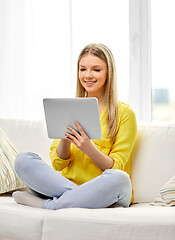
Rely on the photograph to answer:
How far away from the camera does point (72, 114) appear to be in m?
1.84

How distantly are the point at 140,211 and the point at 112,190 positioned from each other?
185mm

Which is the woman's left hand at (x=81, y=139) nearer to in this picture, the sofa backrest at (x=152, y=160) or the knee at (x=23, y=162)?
the knee at (x=23, y=162)

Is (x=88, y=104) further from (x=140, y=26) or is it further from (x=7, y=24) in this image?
(x=7, y=24)

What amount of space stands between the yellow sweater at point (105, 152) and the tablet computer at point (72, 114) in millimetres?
185

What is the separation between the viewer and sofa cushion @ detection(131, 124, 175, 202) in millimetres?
2047

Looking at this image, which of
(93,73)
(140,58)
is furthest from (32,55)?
(93,73)

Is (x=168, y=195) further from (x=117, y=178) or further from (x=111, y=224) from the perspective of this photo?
(x=111, y=224)

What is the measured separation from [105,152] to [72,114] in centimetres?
29

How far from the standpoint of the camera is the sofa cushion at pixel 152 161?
205cm

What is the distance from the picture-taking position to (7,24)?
314 cm

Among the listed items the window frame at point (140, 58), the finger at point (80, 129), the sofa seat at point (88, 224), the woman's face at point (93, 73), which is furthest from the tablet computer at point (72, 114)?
the window frame at point (140, 58)

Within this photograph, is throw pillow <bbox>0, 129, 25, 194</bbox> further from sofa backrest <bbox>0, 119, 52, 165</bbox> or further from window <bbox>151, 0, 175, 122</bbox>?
window <bbox>151, 0, 175, 122</bbox>

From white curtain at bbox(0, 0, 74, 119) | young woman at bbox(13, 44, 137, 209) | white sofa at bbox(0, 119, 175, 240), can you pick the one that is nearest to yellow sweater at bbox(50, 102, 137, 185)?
young woman at bbox(13, 44, 137, 209)

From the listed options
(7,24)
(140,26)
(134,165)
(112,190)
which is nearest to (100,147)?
(134,165)
